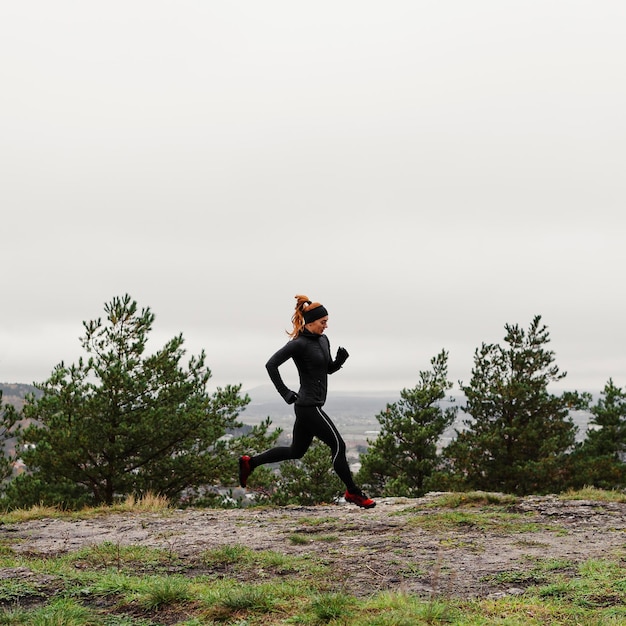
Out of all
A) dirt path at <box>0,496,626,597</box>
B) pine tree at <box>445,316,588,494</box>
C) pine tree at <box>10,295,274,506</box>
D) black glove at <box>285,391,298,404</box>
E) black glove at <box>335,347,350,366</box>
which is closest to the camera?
dirt path at <box>0,496,626,597</box>

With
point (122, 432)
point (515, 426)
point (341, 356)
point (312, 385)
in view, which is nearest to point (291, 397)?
point (312, 385)

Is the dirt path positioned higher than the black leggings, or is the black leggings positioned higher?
the black leggings

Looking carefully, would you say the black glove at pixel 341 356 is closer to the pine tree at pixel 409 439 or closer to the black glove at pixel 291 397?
the black glove at pixel 291 397

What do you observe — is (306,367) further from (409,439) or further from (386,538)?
(409,439)

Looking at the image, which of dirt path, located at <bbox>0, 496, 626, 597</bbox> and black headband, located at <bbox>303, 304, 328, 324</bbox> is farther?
black headband, located at <bbox>303, 304, 328, 324</bbox>

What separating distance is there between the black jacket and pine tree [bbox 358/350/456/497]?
2112 centimetres

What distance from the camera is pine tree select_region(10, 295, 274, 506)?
50.7 ft

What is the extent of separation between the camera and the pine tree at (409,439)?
27.8 m

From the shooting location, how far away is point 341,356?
7594 mm

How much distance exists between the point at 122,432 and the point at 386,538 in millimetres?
11607

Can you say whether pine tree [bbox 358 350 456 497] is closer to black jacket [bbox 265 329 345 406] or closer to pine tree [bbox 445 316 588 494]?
pine tree [bbox 445 316 588 494]

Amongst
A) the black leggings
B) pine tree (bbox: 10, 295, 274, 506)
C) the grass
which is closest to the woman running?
the black leggings

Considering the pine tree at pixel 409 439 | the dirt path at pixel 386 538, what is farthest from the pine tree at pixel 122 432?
the pine tree at pixel 409 439

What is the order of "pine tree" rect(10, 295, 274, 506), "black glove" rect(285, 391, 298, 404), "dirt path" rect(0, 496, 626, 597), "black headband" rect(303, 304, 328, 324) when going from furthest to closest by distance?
"pine tree" rect(10, 295, 274, 506)
"black headband" rect(303, 304, 328, 324)
"black glove" rect(285, 391, 298, 404)
"dirt path" rect(0, 496, 626, 597)
